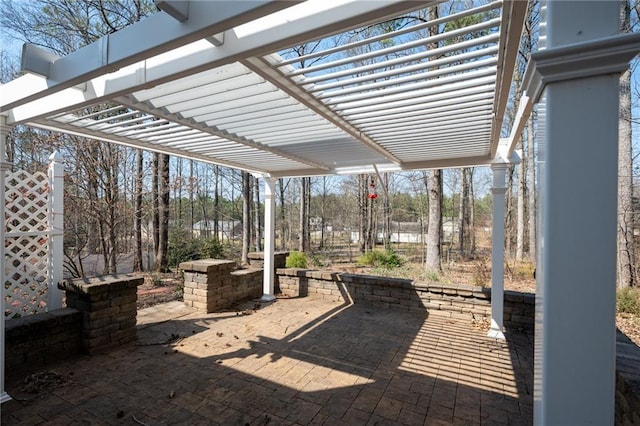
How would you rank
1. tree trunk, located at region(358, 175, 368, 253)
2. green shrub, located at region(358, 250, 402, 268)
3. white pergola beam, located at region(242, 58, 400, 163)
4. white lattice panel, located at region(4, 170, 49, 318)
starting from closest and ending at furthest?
white pergola beam, located at region(242, 58, 400, 163) < white lattice panel, located at region(4, 170, 49, 318) < green shrub, located at region(358, 250, 402, 268) < tree trunk, located at region(358, 175, 368, 253)

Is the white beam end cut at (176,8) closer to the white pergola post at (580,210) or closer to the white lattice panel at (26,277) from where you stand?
the white pergola post at (580,210)

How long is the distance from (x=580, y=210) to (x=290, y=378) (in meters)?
2.95

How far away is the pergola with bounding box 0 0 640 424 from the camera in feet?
3.12

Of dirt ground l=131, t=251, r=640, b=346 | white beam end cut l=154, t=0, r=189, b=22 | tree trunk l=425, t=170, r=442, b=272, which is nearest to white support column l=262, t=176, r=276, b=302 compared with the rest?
dirt ground l=131, t=251, r=640, b=346

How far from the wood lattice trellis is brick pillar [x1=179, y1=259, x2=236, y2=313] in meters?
1.87

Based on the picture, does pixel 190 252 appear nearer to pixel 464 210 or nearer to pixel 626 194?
pixel 626 194

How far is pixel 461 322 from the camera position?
490 centimetres

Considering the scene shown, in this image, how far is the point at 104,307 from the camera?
3.54m

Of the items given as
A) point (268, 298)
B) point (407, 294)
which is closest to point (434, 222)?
point (407, 294)

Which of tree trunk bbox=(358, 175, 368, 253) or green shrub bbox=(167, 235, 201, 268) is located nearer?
green shrub bbox=(167, 235, 201, 268)

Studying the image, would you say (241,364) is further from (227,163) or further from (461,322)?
(461,322)

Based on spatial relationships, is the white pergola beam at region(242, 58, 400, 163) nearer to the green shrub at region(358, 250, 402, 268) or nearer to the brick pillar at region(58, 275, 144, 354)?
the brick pillar at region(58, 275, 144, 354)

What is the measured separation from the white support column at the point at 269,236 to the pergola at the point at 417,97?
7.23ft

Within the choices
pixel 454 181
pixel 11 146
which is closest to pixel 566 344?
pixel 11 146
